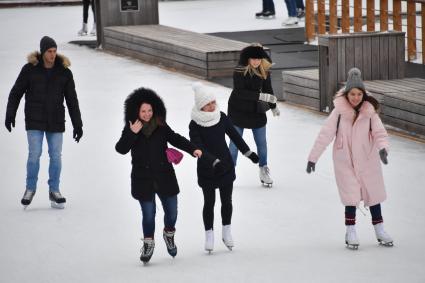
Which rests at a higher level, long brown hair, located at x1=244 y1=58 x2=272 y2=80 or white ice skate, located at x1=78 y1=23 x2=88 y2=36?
long brown hair, located at x1=244 y1=58 x2=272 y2=80

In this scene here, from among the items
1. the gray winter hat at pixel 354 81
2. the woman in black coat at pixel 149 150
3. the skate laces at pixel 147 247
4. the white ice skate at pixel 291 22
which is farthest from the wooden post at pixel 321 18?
the skate laces at pixel 147 247

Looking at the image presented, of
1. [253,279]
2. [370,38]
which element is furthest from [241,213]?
[370,38]

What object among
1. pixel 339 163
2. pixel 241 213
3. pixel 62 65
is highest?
pixel 62 65

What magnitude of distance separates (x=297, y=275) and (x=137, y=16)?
54.0ft

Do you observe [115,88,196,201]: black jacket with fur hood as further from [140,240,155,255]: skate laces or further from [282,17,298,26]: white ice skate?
[282,17,298,26]: white ice skate

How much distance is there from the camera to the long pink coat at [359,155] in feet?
29.3

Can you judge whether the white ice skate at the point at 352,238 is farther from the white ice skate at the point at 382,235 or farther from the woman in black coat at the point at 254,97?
the woman in black coat at the point at 254,97

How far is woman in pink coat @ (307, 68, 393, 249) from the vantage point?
894 cm

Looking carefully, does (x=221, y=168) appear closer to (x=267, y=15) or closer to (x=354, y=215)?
(x=354, y=215)

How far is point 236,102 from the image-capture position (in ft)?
37.6

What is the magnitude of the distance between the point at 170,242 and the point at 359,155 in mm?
1593

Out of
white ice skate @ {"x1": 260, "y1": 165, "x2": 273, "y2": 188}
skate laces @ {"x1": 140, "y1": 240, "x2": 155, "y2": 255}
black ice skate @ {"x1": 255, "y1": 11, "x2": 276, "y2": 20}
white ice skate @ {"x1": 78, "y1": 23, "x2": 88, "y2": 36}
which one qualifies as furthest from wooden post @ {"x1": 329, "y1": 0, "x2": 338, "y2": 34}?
skate laces @ {"x1": 140, "y1": 240, "x2": 155, "y2": 255}

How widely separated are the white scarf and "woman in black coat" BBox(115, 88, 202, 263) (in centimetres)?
24

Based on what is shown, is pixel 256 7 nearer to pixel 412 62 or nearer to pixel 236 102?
pixel 412 62
